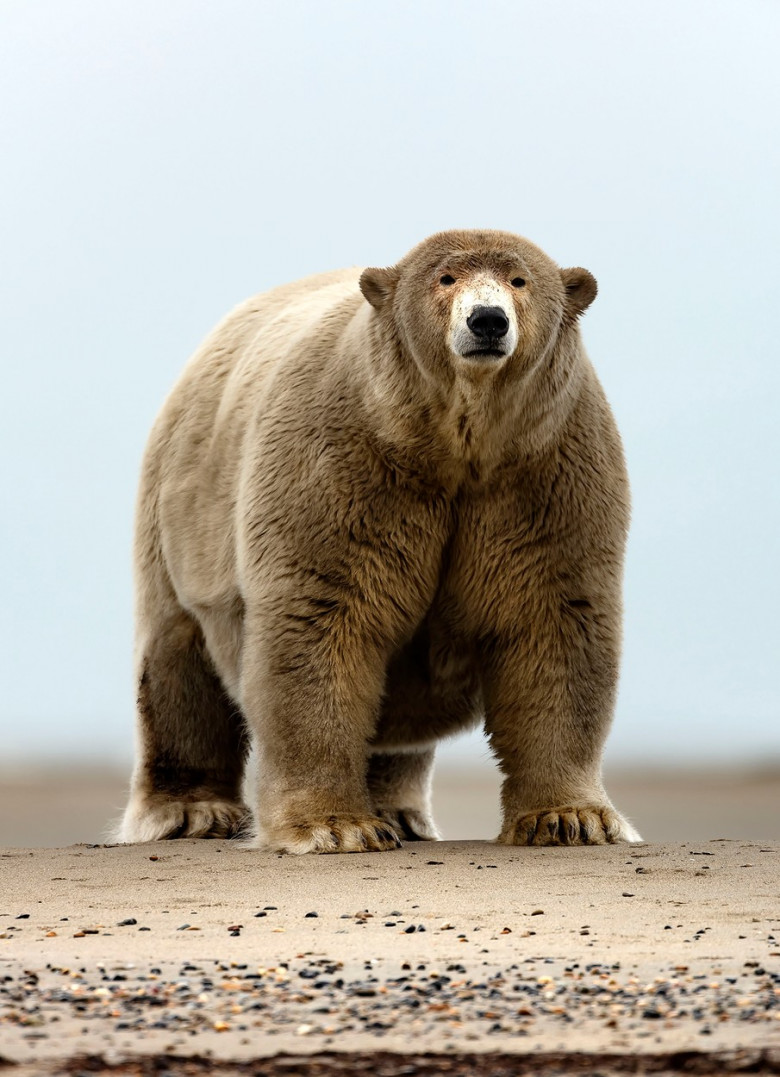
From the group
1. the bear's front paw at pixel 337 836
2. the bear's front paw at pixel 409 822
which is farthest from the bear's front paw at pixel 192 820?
the bear's front paw at pixel 337 836

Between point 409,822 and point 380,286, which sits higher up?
point 380,286

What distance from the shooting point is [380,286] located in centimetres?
771

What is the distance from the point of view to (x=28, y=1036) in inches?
150

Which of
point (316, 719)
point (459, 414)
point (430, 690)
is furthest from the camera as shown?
point (430, 690)

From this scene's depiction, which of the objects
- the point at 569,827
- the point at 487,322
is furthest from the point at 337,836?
the point at 487,322

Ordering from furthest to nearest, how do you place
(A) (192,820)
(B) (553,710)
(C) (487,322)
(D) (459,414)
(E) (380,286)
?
(A) (192,820), (B) (553,710), (E) (380,286), (D) (459,414), (C) (487,322)

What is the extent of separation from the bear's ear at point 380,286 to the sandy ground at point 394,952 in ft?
7.95

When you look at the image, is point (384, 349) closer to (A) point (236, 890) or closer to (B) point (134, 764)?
(A) point (236, 890)

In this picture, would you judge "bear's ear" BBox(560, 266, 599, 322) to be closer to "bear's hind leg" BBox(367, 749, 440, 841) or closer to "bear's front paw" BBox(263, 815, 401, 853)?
"bear's front paw" BBox(263, 815, 401, 853)

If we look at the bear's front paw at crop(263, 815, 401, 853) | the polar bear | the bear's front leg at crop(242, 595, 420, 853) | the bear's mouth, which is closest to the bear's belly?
the polar bear

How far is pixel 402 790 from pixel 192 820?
140 cm

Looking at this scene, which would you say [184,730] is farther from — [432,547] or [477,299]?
[477,299]

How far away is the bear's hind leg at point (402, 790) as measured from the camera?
9.77 metres

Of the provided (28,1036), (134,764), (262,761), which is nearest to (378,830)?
(262,761)
